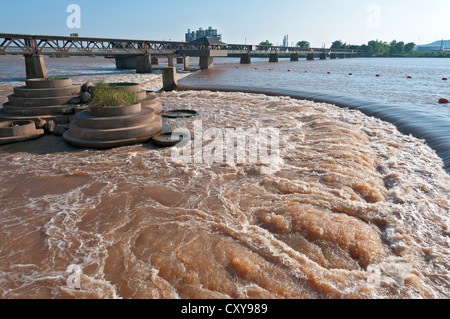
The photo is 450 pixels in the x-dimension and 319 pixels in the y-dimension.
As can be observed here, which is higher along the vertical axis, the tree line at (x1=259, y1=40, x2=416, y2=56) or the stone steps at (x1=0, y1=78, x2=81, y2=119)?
the tree line at (x1=259, y1=40, x2=416, y2=56)

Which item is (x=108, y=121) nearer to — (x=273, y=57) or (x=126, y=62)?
(x=126, y=62)

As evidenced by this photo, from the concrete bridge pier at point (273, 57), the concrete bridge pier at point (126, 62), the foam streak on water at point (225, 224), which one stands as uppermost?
the concrete bridge pier at point (273, 57)

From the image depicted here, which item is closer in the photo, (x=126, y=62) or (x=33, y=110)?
(x=33, y=110)

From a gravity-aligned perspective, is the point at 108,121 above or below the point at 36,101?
below

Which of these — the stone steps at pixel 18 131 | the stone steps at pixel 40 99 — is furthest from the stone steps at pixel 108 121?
the stone steps at pixel 40 99

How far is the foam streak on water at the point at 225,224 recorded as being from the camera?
4984mm

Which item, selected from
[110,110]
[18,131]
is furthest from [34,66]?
[110,110]

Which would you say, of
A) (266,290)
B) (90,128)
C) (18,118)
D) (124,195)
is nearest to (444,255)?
(266,290)

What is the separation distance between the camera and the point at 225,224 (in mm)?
6582

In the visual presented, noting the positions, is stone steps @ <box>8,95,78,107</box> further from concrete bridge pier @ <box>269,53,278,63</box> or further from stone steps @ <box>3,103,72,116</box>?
concrete bridge pier @ <box>269,53,278,63</box>

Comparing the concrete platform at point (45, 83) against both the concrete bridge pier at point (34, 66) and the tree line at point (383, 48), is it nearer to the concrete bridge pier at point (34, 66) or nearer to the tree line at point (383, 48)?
the concrete bridge pier at point (34, 66)

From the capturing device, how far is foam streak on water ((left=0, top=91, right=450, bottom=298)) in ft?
16.4

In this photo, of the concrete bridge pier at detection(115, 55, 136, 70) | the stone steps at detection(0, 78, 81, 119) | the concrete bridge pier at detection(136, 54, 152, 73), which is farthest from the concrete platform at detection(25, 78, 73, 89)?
the concrete bridge pier at detection(115, 55, 136, 70)

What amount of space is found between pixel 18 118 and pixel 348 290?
49.8ft
